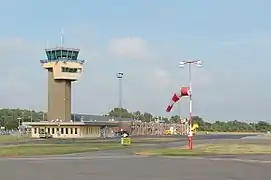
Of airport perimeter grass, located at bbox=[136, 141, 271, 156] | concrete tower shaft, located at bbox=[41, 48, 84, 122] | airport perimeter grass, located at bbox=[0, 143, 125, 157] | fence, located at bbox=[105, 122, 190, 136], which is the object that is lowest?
airport perimeter grass, located at bbox=[0, 143, 125, 157]

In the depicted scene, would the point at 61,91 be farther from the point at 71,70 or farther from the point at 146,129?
the point at 146,129

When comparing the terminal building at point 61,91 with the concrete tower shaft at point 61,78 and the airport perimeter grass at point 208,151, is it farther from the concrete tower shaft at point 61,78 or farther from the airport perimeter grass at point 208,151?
the airport perimeter grass at point 208,151

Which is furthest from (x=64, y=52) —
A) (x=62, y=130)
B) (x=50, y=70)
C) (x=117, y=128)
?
(x=117, y=128)

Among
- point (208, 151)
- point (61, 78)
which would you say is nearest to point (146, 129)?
point (61, 78)

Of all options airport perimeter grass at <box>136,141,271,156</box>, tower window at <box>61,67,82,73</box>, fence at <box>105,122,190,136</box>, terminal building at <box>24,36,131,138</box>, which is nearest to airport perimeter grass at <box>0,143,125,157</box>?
airport perimeter grass at <box>136,141,271,156</box>

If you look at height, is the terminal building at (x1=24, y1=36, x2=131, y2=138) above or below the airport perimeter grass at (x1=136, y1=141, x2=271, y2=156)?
above

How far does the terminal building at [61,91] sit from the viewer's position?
414ft

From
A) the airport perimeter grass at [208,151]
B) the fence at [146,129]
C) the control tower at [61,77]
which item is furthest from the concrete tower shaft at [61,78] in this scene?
the airport perimeter grass at [208,151]

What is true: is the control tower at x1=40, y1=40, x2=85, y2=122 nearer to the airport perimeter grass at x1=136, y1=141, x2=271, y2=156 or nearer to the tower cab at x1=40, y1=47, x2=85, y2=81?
the tower cab at x1=40, y1=47, x2=85, y2=81

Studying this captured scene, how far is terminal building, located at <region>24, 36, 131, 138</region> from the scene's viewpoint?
126 meters

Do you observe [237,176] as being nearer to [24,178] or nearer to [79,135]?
[24,178]

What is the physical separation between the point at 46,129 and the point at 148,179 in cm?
10972

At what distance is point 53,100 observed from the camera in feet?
430

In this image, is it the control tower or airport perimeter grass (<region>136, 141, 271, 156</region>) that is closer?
airport perimeter grass (<region>136, 141, 271, 156</region>)
